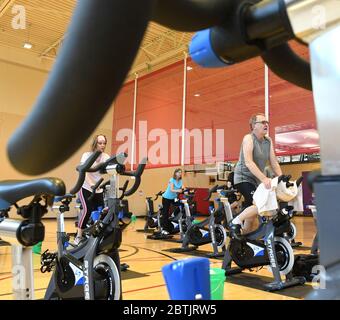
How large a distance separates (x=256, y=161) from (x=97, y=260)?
193 centimetres

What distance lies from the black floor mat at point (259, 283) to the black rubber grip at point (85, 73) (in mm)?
2912

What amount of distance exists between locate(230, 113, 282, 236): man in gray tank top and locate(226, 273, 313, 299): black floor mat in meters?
0.42

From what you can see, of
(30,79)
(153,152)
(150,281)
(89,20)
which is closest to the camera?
(89,20)

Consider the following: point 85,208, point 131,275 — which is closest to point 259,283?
point 131,275

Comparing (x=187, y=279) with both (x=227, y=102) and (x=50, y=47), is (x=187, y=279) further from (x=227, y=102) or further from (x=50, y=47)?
(x=50, y=47)

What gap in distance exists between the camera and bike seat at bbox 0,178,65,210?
3.26 ft

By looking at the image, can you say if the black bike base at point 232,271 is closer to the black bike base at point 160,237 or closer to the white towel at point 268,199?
the white towel at point 268,199

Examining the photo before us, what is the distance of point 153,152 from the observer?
25.6 ft

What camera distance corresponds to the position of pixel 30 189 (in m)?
1.01

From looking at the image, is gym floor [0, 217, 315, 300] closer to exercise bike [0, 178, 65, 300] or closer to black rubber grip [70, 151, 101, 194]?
black rubber grip [70, 151, 101, 194]

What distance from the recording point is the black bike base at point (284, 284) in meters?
3.08
